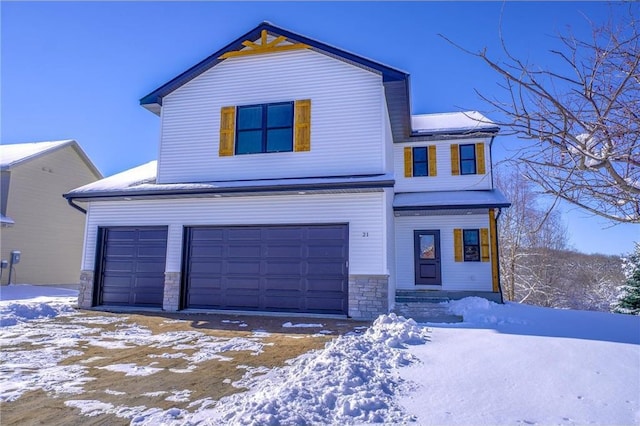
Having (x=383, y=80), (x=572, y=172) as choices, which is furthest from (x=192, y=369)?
(x=383, y=80)

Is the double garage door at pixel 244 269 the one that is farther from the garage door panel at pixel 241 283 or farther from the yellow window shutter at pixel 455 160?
the yellow window shutter at pixel 455 160

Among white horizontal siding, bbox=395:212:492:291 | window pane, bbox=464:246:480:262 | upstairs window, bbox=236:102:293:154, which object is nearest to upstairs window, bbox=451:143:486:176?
white horizontal siding, bbox=395:212:492:291

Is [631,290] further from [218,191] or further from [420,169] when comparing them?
[218,191]

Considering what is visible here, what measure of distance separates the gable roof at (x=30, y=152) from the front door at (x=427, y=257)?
17466mm

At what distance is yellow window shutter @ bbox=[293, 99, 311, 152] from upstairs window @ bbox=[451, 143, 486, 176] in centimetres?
621

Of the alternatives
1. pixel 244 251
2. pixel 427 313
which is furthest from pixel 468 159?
pixel 244 251

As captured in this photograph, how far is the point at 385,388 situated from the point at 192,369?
253 centimetres

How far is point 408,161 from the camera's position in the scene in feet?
45.2

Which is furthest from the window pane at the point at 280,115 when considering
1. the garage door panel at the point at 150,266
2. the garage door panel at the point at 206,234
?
the garage door panel at the point at 150,266

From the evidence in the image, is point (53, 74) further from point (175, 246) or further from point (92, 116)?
point (175, 246)

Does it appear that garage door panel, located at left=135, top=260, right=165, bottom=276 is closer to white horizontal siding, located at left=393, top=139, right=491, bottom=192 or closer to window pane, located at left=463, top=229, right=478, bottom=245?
white horizontal siding, located at left=393, top=139, right=491, bottom=192

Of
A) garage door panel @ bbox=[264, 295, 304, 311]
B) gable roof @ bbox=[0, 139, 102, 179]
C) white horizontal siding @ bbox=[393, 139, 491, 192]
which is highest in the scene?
gable roof @ bbox=[0, 139, 102, 179]

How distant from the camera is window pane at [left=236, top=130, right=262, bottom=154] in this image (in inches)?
402

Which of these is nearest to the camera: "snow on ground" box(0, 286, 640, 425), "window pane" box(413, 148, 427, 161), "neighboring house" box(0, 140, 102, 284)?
"snow on ground" box(0, 286, 640, 425)
